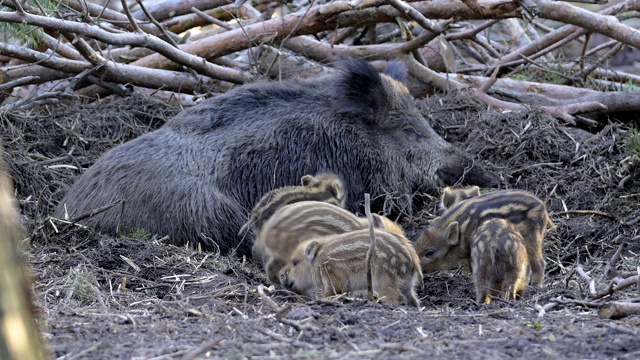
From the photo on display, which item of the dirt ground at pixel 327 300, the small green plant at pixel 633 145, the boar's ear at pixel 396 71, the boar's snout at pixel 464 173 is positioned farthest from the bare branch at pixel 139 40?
the small green plant at pixel 633 145

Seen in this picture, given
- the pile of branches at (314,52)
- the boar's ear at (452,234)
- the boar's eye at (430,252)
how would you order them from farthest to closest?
the pile of branches at (314,52)
the boar's eye at (430,252)
the boar's ear at (452,234)

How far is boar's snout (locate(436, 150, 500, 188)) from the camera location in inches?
293

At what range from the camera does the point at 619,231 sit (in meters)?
6.44

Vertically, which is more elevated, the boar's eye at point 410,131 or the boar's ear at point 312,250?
the boar's ear at point 312,250

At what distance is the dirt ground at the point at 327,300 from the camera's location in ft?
11.6

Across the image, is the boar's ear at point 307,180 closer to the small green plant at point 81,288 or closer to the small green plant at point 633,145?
the small green plant at point 81,288

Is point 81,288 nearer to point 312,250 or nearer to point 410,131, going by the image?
point 312,250

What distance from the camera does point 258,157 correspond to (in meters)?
7.02

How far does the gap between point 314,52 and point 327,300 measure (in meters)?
5.51

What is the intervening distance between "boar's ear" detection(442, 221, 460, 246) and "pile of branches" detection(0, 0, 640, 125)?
2745 millimetres

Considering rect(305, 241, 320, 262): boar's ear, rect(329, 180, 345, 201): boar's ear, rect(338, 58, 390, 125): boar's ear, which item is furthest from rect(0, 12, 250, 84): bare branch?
rect(305, 241, 320, 262): boar's ear

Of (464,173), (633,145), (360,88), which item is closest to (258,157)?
(360,88)

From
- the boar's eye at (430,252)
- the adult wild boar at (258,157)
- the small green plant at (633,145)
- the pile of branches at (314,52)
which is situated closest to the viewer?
the boar's eye at (430,252)

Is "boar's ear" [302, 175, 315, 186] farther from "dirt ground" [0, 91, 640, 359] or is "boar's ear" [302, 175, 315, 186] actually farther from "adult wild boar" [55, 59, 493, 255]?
"dirt ground" [0, 91, 640, 359]
